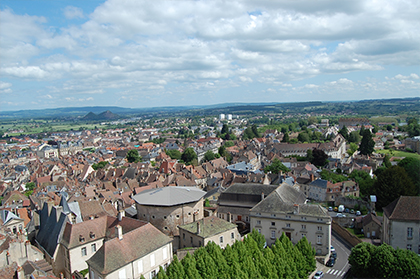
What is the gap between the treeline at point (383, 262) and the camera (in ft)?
77.4

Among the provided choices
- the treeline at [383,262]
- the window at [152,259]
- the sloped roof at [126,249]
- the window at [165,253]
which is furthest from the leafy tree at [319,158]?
the window at [152,259]

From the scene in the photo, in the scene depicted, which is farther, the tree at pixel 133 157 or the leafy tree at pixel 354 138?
the leafy tree at pixel 354 138

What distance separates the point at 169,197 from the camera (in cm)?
3297

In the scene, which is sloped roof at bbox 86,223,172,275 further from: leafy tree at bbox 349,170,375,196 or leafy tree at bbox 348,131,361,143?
leafy tree at bbox 348,131,361,143

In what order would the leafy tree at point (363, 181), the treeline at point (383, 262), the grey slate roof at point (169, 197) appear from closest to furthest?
1. the treeline at point (383, 262)
2. the grey slate roof at point (169, 197)
3. the leafy tree at point (363, 181)

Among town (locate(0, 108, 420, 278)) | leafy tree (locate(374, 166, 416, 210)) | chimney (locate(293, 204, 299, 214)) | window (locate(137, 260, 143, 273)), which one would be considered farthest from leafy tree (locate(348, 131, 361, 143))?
window (locate(137, 260, 143, 273))

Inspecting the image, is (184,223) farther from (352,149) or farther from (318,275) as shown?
(352,149)

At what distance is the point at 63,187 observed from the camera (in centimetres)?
5550

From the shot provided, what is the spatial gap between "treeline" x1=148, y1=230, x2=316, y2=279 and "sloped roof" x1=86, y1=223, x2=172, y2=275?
3314 mm

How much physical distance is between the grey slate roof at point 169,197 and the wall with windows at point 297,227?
693 centimetres

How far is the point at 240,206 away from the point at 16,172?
6823cm

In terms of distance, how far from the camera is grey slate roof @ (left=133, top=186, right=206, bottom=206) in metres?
32.4

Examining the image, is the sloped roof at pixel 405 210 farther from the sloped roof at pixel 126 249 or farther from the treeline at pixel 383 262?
the sloped roof at pixel 126 249

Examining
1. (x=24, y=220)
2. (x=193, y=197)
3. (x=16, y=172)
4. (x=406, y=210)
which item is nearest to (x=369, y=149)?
(x=406, y=210)
